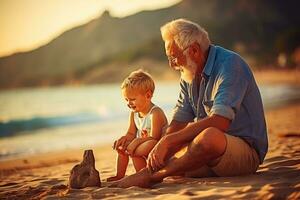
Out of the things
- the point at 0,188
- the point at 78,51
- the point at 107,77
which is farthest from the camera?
the point at 78,51

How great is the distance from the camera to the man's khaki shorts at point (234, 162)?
3.25 m

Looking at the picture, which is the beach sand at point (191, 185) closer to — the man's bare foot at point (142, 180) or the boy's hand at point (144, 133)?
the man's bare foot at point (142, 180)

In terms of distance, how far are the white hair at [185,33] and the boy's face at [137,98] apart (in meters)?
0.68

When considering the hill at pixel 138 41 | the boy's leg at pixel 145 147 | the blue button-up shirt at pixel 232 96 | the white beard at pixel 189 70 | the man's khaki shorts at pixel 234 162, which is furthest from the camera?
the hill at pixel 138 41

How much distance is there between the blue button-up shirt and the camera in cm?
309

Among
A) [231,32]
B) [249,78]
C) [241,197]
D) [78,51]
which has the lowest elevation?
[241,197]

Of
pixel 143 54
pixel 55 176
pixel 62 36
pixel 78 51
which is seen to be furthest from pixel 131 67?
pixel 55 176

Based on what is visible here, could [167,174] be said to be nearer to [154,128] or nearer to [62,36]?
[154,128]

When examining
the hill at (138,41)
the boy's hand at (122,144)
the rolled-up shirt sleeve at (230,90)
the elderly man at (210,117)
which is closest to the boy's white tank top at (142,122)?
the boy's hand at (122,144)

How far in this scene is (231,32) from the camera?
8500cm

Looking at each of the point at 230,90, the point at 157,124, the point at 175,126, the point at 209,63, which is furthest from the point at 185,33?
the point at 157,124

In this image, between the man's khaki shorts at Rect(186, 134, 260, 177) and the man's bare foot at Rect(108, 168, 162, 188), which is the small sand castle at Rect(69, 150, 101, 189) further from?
the man's khaki shorts at Rect(186, 134, 260, 177)

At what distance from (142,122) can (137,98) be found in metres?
0.23

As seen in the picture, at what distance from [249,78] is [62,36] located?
126 metres
